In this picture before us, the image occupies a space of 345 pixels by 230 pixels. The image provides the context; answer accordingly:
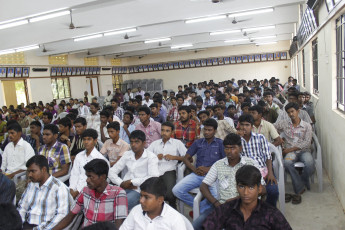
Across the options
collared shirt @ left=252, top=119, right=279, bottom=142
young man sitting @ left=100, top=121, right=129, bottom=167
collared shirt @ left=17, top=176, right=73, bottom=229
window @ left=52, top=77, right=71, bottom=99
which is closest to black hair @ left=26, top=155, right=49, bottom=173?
collared shirt @ left=17, top=176, right=73, bottom=229

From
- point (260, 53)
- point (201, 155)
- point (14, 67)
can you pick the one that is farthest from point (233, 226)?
point (260, 53)

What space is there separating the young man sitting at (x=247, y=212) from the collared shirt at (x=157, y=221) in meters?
0.26

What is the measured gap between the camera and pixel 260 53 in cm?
1805

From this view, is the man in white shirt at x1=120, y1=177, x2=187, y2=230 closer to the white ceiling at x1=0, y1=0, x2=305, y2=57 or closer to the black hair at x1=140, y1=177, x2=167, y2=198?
the black hair at x1=140, y1=177, x2=167, y2=198

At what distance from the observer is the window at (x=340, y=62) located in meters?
3.71

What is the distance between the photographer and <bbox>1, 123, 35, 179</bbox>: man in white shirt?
4035mm

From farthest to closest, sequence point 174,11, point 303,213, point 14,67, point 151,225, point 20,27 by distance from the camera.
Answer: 1. point 14,67
2. point 20,27
3. point 174,11
4. point 303,213
5. point 151,225

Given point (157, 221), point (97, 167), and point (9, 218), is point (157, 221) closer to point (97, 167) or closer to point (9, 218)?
point (97, 167)

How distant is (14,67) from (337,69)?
1173 cm

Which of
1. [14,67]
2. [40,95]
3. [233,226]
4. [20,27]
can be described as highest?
[20,27]

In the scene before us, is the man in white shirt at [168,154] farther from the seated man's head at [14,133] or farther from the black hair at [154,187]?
the seated man's head at [14,133]

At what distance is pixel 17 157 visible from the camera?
406cm

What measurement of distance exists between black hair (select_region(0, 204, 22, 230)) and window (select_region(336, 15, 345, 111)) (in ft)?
12.0

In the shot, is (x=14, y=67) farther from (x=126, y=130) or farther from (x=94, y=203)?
(x=94, y=203)
